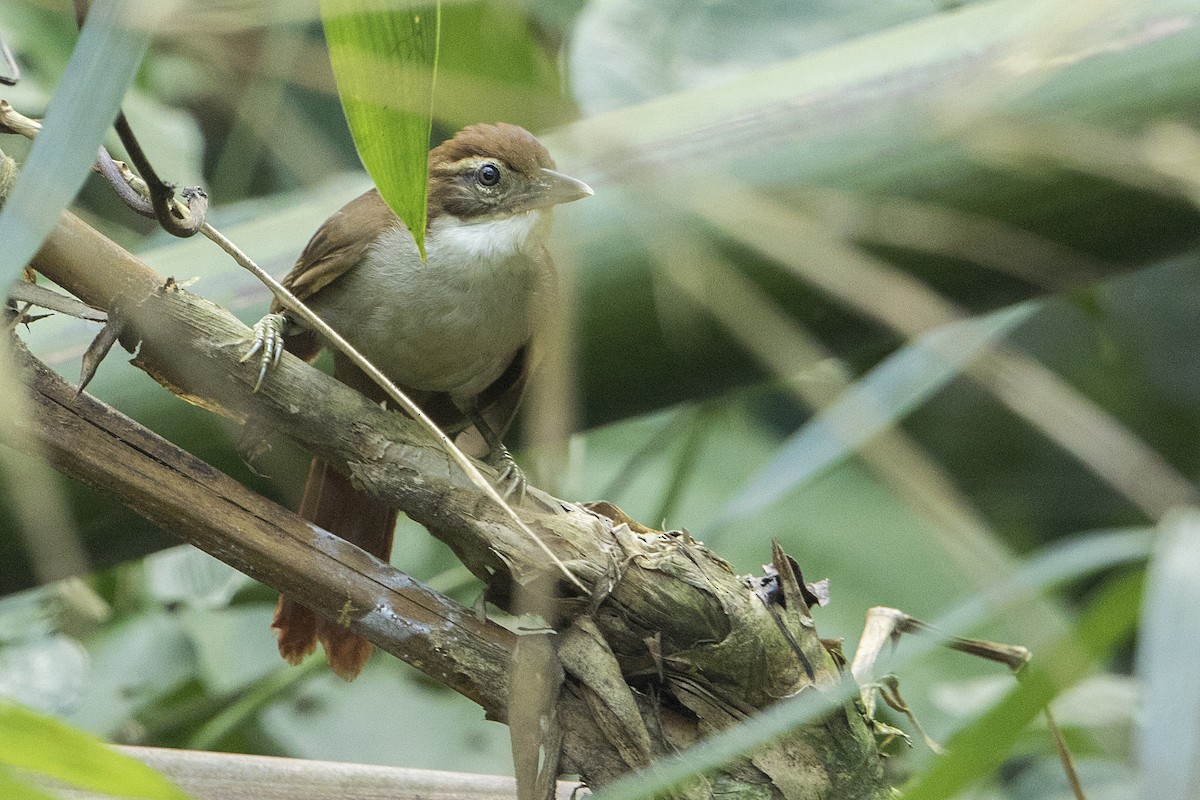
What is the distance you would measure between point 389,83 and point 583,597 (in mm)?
762

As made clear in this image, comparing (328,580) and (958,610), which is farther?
(328,580)

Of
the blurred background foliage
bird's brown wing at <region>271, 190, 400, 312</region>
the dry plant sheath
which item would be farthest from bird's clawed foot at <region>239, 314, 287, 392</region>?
bird's brown wing at <region>271, 190, 400, 312</region>

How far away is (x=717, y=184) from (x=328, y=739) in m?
1.89

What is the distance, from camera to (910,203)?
1839 millimetres

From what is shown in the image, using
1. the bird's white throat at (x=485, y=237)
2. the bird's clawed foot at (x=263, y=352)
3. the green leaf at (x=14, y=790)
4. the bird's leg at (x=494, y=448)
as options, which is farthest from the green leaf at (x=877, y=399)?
the green leaf at (x=14, y=790)

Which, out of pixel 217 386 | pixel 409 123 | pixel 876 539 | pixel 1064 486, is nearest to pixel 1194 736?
pixel 409 123

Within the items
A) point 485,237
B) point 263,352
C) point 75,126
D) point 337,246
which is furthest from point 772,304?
point 75,126

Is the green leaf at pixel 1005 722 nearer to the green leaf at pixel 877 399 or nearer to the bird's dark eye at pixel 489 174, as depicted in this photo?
the green leaf at pixel 877 399

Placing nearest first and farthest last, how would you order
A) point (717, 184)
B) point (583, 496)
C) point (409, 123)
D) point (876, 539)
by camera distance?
1. point (409, 123)
2. point (717, 184)
3. point (583, 496)
4. point (876, 539)

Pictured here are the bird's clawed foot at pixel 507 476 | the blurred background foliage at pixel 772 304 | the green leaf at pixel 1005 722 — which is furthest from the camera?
the bird's clawed foot at pixel 507 476

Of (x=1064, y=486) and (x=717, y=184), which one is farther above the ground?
(x=1064, y=486)

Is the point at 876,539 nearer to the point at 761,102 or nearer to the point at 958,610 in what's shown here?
the point at 761,102

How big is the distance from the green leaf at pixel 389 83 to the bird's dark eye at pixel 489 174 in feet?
4.37

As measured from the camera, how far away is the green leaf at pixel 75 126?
1.98ft
